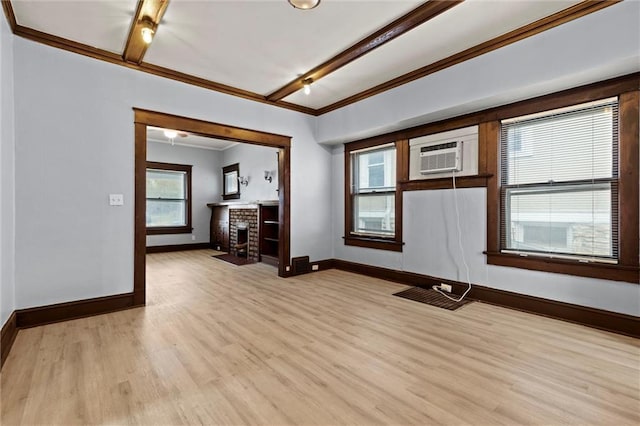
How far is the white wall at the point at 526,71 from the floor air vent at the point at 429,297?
2317 millimetres

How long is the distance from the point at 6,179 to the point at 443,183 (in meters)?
4.59

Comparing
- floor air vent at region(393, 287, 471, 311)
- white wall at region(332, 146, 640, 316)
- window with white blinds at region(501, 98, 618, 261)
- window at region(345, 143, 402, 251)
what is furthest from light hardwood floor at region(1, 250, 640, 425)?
window at region(345, 143, 402, 251)

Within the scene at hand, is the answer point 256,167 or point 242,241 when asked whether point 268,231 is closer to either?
point 242,241

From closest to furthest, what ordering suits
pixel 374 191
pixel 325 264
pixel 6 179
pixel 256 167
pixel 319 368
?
1. pixel 319 368
2. pixel 6 179
3. pixel 374 191
4. pixel 325 264
5. pixel 256 167

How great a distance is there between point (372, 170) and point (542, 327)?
3.18 m

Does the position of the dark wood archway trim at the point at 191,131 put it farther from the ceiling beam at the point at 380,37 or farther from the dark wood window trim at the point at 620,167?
the dark wood window trim at the point at 620,167

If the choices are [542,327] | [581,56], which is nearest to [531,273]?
[542,327]

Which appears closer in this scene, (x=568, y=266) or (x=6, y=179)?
(x=6, y=179)

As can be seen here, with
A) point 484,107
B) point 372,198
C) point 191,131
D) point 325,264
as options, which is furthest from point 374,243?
point 191,131

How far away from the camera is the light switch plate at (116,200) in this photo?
3.33 metres

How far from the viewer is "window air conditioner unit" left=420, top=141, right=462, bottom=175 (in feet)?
12.6

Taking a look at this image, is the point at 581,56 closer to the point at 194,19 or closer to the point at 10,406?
the point at 194,19

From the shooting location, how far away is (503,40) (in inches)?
119

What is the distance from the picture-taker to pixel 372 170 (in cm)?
513
